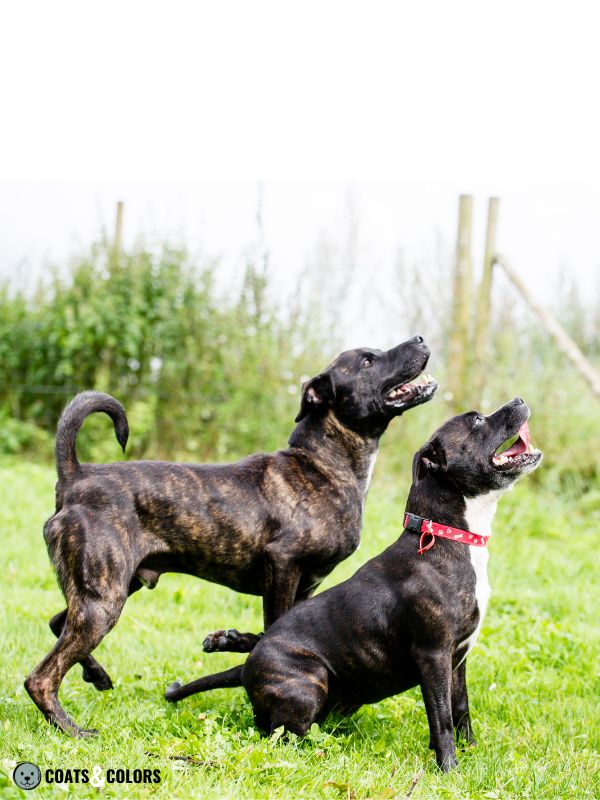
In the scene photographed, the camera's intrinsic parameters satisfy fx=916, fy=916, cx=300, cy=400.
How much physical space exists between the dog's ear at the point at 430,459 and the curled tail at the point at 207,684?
1.25 m

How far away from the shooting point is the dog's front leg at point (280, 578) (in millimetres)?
4469

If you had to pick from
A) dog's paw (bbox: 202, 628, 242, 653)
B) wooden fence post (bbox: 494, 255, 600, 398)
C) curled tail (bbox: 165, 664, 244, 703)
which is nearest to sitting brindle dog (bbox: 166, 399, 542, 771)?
curled tail (bbox: 165, 664, 244, 703)

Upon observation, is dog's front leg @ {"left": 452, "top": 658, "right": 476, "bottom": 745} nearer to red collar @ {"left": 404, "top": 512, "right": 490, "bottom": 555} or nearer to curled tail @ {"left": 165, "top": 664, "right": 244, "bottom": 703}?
red collar @ {"left": 404, "top": 512, "right": 490, "bottom": 555}

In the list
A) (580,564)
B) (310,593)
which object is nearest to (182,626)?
(310,593)

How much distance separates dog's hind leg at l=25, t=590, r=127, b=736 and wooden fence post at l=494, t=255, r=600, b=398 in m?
6.08

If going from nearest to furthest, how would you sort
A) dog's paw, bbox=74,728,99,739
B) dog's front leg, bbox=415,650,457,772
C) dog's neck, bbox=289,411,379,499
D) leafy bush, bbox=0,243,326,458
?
1. dog's front leg, bbox=415,650,457,772
2. dog's paw, bbox=74,728,99,739
3. dog's neck, bbox=289,411,379,499
4. leafy bush, bbox=0,243,326,458

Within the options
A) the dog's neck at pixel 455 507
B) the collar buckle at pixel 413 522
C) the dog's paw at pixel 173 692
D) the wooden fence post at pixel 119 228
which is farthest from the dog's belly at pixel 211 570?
the wooden fence post at pixel 119 228

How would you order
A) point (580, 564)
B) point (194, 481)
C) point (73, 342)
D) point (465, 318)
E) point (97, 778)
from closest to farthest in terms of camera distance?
point (97, 778)
point (194, 481)
point (580, 564)
point (465, 318)
point (73, 342)

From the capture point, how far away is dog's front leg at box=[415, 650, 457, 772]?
12.6 feet

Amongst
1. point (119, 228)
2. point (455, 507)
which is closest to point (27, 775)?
point (455, 507)

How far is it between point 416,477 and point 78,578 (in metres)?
1.62

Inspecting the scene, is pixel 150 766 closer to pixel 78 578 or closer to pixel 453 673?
pixel 78 578

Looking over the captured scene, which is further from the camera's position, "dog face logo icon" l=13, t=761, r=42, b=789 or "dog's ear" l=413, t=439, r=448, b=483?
"dog's ear" l=413, t=439, r=448, b=483

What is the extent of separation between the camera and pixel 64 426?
4426 mm
